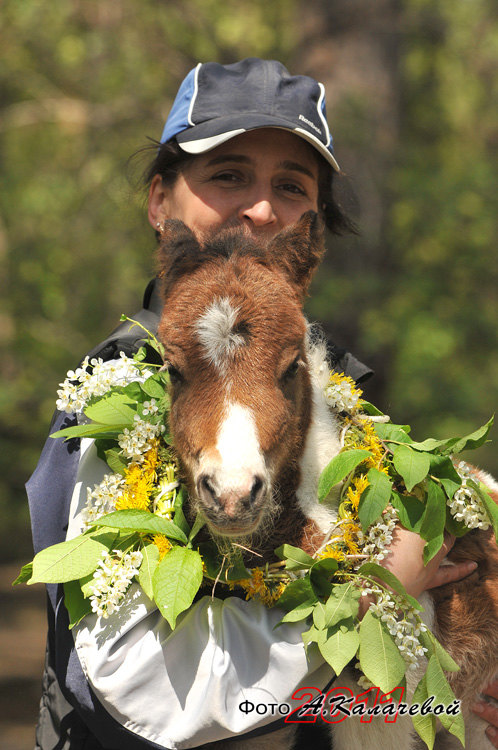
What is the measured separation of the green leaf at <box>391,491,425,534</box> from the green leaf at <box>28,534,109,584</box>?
887mm

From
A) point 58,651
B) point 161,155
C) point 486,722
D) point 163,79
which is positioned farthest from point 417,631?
point 163,79

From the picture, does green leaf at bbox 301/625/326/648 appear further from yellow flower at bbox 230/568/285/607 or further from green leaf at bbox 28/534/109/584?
green leaf at bbox 28/534/109/584

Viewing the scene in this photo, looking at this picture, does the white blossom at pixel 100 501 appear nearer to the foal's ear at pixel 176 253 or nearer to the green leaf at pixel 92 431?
the green leaf at pixel 92 431

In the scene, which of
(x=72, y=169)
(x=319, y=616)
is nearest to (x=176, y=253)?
(x=319, y=616)

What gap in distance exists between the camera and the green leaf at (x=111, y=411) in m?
2.22

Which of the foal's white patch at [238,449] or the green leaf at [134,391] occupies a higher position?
the foal's white patch at [238,449]

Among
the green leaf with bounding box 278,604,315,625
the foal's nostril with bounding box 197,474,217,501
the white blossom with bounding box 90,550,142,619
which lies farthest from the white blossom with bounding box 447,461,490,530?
the white blossom with bounding box 90,550,142,619

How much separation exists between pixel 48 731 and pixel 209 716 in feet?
2.56

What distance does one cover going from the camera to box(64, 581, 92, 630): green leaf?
1986 mm

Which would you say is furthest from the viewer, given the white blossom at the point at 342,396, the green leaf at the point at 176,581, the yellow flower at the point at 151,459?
→ the white blossom at the point at 342,396

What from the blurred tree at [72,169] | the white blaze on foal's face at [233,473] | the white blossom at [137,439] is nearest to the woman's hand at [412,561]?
the white blaze on foal's face at [233,473]

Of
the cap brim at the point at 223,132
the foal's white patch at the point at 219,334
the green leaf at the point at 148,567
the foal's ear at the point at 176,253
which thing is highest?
the cap brim at the point at 223,132

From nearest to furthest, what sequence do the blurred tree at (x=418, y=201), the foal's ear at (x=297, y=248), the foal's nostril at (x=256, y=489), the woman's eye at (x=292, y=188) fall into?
1. the foal's nostril at (x=256, y=489)
2. the foal's ear at (x=297, y=248)
3. the woman's eye at (x=292, y=188)
4. the blurred tree at (x=418, y=201)

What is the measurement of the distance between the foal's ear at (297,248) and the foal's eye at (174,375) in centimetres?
52
